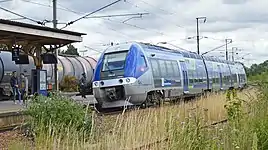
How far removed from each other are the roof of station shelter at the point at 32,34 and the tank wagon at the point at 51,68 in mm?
7245

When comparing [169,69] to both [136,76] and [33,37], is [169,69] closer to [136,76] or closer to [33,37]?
[136,76]

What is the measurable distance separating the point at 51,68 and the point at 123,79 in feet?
63.5

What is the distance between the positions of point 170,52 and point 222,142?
17.6 metres

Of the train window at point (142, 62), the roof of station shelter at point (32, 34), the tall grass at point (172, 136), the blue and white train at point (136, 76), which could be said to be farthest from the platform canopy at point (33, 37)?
the tall grass at point (172, 136)

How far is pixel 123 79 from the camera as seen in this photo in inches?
733

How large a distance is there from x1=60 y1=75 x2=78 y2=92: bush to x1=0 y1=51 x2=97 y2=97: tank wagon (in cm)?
43

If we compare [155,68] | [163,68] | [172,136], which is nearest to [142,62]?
[155,68]

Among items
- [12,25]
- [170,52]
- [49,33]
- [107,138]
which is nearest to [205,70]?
[170,52]

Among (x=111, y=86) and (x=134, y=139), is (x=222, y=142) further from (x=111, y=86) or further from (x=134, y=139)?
(x=111, y=86)

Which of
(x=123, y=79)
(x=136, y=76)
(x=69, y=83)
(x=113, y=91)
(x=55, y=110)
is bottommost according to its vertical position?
(x=55, y=110)

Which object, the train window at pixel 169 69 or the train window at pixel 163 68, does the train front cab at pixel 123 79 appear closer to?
the train window at pixel 163 68

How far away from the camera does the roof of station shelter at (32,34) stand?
19.4 m

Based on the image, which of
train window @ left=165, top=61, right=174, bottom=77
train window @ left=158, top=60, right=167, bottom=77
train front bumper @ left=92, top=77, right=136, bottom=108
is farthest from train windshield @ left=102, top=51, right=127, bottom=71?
train window @ left=165, top=61, right=174, bottom=77

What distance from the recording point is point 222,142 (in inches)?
236
